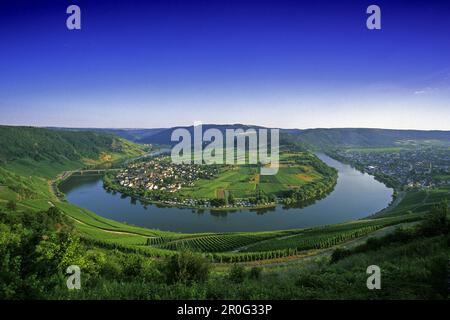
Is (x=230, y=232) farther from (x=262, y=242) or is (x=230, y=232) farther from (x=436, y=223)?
(x=436, y=223)

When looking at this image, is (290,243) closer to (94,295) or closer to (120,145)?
(94,295)

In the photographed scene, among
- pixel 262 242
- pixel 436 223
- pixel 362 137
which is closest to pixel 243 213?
pixel 262 242

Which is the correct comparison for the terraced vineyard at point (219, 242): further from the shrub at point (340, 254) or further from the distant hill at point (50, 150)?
the distant hill at point (50, 150)

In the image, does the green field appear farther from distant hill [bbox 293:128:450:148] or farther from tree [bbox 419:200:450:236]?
distant hill [bbox 293:128:450:148]

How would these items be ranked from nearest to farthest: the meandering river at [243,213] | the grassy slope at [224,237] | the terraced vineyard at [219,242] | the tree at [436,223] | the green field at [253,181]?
1. the tree at [436,223]
2. the grassy slope at [224,237]
3. the terraced vineyard at [219,242]
4. the meandering river at [243,213]
5. the green field at [253,181]

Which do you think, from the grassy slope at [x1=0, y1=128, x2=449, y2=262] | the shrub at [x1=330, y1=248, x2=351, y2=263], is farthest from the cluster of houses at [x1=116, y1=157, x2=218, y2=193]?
the shrub at [x1=330, y1=248, x2=351, y2=263]

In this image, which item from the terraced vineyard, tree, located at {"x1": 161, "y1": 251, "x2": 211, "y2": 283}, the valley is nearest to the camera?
tree, located at {"x1": 161, "y1": 251, "x2": 211, "y2": 283}

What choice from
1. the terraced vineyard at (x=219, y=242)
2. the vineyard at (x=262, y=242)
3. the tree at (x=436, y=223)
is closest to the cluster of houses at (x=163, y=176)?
the terraced vineyard at (x=219, y=242)
